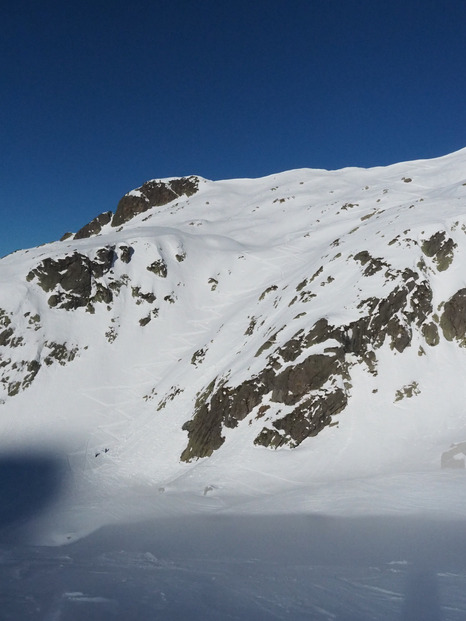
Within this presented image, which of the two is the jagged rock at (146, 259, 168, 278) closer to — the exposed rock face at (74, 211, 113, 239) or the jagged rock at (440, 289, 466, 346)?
the jagged rock at (440, 289, 466, 346)

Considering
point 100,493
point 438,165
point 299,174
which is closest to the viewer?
point 100,493

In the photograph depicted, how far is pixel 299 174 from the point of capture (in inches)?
3388

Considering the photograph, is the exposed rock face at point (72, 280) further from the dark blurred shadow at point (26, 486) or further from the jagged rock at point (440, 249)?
the jagged rock at point (440, 249)

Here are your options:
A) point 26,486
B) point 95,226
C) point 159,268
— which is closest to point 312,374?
point 26,486

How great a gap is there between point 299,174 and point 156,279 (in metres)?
50.2

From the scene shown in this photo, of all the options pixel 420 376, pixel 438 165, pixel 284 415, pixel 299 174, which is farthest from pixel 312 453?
pixel 299 174

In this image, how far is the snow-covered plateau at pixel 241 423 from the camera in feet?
29.8

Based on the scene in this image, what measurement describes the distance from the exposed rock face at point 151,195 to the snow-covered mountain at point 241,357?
85.9ft

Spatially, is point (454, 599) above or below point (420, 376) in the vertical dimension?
below

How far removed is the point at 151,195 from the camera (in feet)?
280

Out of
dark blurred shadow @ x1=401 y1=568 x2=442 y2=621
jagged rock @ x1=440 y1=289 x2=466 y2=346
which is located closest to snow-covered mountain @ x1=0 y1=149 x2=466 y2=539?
jagged rock @ x1=440 y1=289 x2=466 y2=346

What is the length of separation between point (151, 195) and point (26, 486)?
70009 mm

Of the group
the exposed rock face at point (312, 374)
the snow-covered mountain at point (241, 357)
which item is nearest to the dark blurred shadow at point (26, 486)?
the snow-covered mountain at point (241, 357)

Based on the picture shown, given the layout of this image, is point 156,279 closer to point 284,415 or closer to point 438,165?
point 284,415
